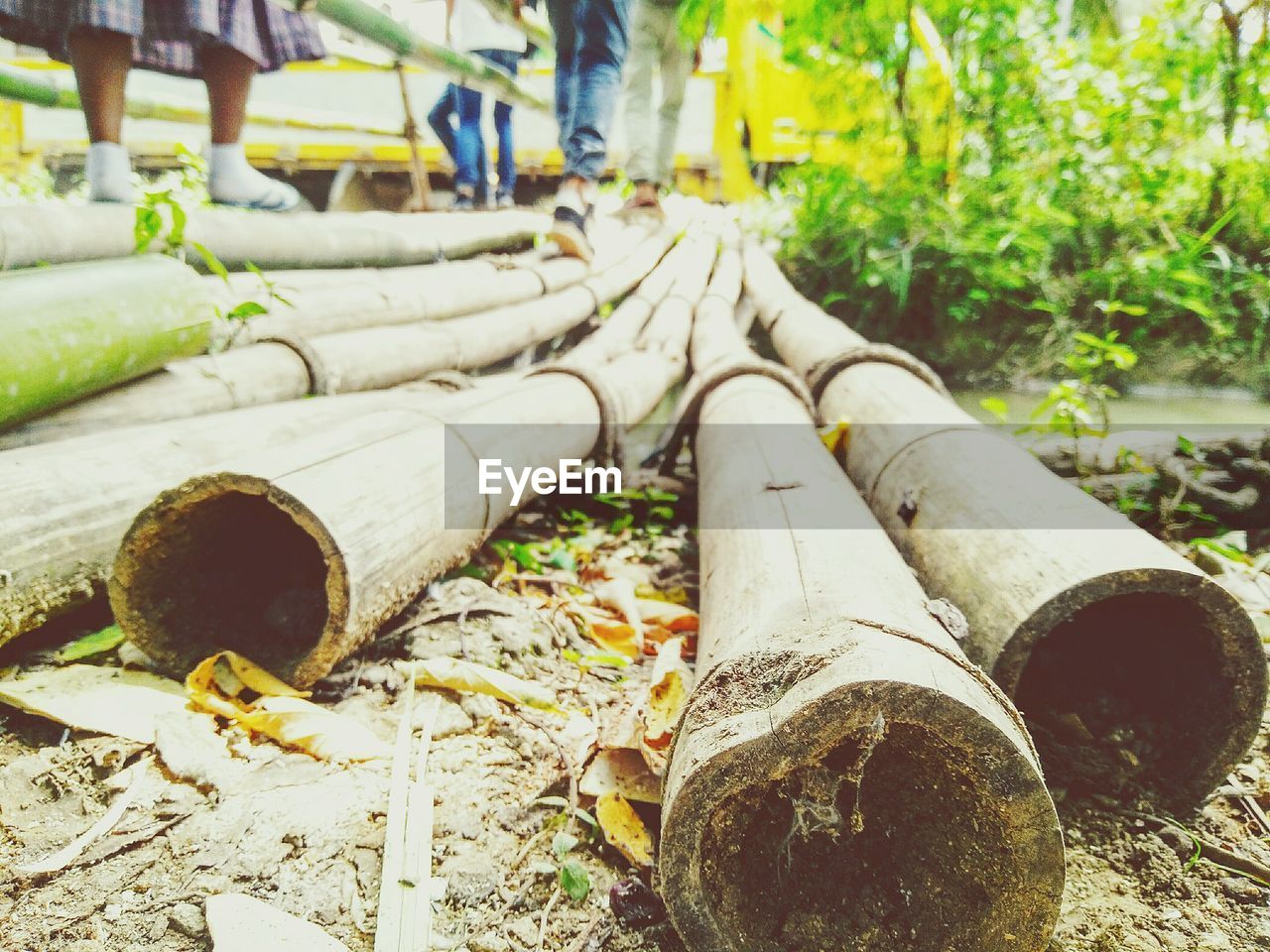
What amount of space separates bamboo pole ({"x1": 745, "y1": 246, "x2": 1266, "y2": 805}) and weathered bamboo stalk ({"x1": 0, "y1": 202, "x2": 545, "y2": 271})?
2761mm

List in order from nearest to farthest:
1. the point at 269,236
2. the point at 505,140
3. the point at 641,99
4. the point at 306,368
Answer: the point at 306,368
the point at 269,236
the point at 641,99
the point at 505,140

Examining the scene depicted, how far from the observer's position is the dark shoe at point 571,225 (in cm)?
554

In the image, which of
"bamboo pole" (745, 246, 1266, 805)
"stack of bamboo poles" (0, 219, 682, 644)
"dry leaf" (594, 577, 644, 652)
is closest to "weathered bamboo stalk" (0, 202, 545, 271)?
"stack of bamboo poles" (0, 219, 682, 644)

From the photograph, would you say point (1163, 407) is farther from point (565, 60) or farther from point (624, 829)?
point (624, 829)

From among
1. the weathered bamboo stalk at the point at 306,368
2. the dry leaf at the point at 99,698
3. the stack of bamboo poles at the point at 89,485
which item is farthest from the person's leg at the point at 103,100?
the dry leaf at the point at 99,698

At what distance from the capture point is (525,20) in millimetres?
6609

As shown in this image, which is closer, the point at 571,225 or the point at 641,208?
the point at 571,225

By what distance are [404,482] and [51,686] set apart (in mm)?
767

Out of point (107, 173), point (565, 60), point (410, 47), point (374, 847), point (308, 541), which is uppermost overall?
point (565, 60)

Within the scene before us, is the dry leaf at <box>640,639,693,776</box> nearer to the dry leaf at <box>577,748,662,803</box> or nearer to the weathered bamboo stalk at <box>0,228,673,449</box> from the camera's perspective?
the dry leaf at <box>577,748,662,803</box>

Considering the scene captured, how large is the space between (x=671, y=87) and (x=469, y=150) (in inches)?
90.7

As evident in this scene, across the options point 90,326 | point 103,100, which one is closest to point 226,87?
point 103,100

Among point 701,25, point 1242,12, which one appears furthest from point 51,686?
point 701,25

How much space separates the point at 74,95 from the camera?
5047mm
